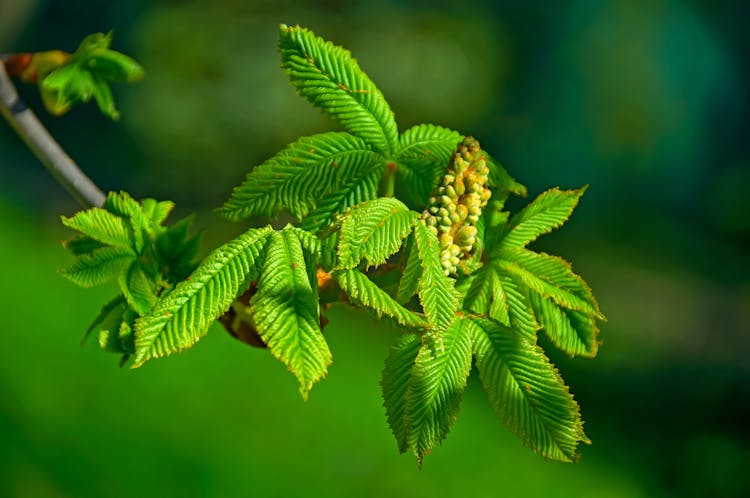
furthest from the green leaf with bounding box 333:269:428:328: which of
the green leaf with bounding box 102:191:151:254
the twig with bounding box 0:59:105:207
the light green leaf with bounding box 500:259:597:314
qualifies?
the twig with bounding box 0:59:105:207

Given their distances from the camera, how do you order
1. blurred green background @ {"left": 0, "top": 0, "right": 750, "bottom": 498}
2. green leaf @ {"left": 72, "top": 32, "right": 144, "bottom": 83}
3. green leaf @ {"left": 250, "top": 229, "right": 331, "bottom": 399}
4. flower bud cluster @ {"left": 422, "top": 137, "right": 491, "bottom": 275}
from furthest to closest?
1. blurred green background @ {"left": 0, "top": 0, "right": 750, "bottom": 498}
2. green leaf @ {"left": 72, "top": 32, "right": 144, "bottom": 83}
3. flower bud cluster @ {"left": 422, "top": 137, "right": 491, "bottom": 275}
4. green leaf @ {"left": 250, "top": 229, "right": 331, "bottom": 399}

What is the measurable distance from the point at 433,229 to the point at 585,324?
0.26 m

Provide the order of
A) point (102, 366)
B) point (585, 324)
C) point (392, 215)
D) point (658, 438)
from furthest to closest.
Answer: point (658, 438)
point (102, 366)
point (585, 324)
point (392, 215)

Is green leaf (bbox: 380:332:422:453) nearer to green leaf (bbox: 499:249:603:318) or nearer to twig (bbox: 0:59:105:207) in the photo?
green leaf (bbox: 499:249:603:318)

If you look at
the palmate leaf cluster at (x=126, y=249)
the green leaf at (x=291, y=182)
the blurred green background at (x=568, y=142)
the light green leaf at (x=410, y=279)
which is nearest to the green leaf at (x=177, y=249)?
the palmate leaf cluster at (x=126, y=249)

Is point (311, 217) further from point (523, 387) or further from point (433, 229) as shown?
point (523, 387)

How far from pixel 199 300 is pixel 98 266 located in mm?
292

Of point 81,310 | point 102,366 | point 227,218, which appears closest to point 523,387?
point 227,218

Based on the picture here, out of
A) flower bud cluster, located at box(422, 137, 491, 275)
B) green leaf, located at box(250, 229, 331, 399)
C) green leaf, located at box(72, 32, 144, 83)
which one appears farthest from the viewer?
green leaf, located at box(72, 32, 144, 83)

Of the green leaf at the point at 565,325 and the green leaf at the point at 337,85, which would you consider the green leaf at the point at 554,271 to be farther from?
the green leaf at the point at 337,85

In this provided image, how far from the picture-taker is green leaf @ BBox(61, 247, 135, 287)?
4.00ft

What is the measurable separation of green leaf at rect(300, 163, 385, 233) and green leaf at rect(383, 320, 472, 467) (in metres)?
0.19

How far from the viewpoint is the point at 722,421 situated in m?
6.42

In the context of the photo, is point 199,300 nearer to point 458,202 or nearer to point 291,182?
point 291,182
